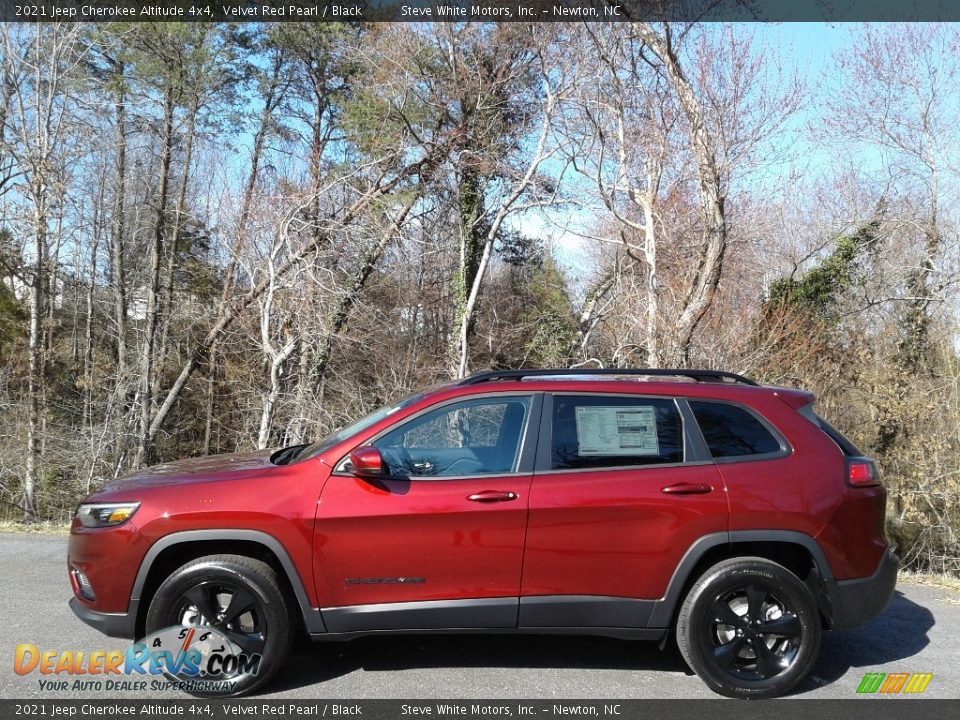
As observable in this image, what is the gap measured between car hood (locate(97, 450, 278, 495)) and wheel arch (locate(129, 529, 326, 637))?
1.04 feet

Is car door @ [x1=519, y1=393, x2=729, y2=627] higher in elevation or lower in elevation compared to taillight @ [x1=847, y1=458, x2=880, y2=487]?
lower

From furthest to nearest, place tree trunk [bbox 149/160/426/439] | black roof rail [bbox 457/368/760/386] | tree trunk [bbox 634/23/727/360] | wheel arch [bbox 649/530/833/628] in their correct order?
tree trunk [bbox 149/160/426/439] < tree trunk [bbox 634/23/727/360] < black roof rail [bbox 457/368/760/386] < wheel arch [bbox 649/530/833/628]

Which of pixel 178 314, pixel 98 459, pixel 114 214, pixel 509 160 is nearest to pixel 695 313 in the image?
pixel 509 160

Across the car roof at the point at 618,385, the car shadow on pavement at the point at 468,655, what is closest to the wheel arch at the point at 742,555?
the car shadow on pavement at the point at 468,655

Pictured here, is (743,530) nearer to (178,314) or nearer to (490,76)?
(490,76)

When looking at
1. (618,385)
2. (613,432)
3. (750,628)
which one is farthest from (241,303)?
(750,628)

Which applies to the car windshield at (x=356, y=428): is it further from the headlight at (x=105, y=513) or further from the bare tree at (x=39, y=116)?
the bare tree at (x=39, y=116)

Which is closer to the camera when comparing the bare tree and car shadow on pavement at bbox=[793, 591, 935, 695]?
car shadow on pavement at bbox=[793, 591, 935, 695]

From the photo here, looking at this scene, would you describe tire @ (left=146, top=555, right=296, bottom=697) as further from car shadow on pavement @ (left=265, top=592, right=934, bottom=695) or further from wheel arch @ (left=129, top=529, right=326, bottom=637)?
car shadow on pavement @ (left=265, top=592, right=934, bottom=695)

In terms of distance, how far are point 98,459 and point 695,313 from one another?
12.8 meters

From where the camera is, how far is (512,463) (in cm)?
434

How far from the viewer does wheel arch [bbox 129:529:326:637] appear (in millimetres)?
4148

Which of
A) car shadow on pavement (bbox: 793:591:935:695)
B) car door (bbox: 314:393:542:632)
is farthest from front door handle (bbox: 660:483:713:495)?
car shadow on pavement (bbox: 793:591:935:695)

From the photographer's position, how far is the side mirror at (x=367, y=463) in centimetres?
413
